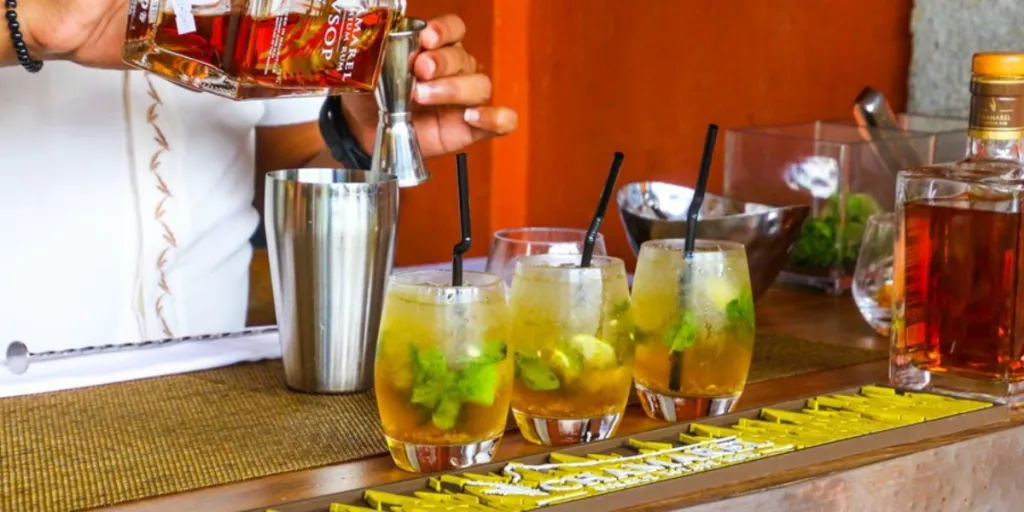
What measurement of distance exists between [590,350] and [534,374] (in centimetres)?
5

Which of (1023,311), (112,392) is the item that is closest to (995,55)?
(1023,311)

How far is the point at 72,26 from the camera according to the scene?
4.03 feet

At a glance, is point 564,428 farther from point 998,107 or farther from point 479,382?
point 998,107

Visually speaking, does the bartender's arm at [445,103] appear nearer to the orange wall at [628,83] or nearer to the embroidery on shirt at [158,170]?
the embroidery on shirt at [158,170]

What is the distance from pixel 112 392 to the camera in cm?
114

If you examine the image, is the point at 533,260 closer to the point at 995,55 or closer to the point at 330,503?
the point at 330,503

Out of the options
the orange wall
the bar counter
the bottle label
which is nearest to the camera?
the bar counter

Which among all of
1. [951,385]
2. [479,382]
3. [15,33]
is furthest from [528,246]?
[15,33]

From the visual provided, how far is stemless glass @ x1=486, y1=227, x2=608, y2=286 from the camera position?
1188 millimetres

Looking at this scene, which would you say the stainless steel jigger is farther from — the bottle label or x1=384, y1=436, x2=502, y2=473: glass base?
the bottle label

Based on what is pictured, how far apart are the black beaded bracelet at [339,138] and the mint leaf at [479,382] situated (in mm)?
814

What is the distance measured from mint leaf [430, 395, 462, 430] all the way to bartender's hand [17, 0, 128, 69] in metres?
0.60

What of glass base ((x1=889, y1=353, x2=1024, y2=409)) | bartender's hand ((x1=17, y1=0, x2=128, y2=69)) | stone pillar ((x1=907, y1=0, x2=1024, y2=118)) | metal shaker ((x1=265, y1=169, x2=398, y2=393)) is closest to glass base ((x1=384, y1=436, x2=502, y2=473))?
metal shaker ((x1=265, y1=169, x2=398, y2=393))

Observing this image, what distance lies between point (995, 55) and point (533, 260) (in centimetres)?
44
